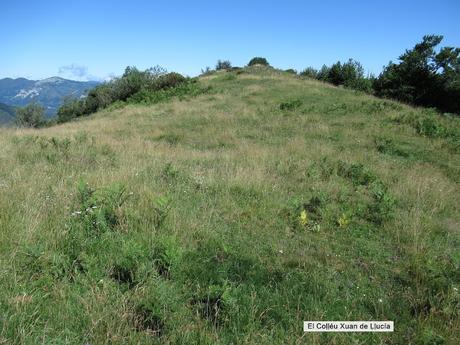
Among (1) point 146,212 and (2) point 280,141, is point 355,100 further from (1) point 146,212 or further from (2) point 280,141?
(1) point 146,212

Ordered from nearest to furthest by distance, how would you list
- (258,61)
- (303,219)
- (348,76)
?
(303,219)
(348,76)
(258,61)

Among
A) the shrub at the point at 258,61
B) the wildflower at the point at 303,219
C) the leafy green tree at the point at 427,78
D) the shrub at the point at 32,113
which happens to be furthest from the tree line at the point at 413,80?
the shrub at the point at 32,113

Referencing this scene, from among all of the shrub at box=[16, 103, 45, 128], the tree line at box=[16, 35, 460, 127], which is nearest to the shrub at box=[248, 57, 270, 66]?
the tree line at box=[16, 35, 460, 127]

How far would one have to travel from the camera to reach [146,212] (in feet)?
15.1

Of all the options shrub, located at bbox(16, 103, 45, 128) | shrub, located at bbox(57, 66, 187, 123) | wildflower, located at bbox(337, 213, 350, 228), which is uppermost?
shrub, located at bbox(57, 66, 187, 123)

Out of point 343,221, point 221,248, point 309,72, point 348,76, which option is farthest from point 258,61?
point 221,248

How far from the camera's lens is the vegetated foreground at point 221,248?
2.74 meters

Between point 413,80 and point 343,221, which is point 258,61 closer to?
point 413,80

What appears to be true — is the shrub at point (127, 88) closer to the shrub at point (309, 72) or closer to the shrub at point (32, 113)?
the shrub at point (32, 113)

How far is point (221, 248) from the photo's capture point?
4121mm

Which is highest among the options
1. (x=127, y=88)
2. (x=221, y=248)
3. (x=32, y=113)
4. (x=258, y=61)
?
(x=258, y=61)

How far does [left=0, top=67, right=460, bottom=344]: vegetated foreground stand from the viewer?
2738 millimetres

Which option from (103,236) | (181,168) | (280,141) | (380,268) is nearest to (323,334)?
(380,268)

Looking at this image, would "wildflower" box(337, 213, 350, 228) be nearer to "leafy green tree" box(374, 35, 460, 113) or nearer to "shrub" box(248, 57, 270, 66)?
"leafy green tree" box(374, 35, 460, 113)
